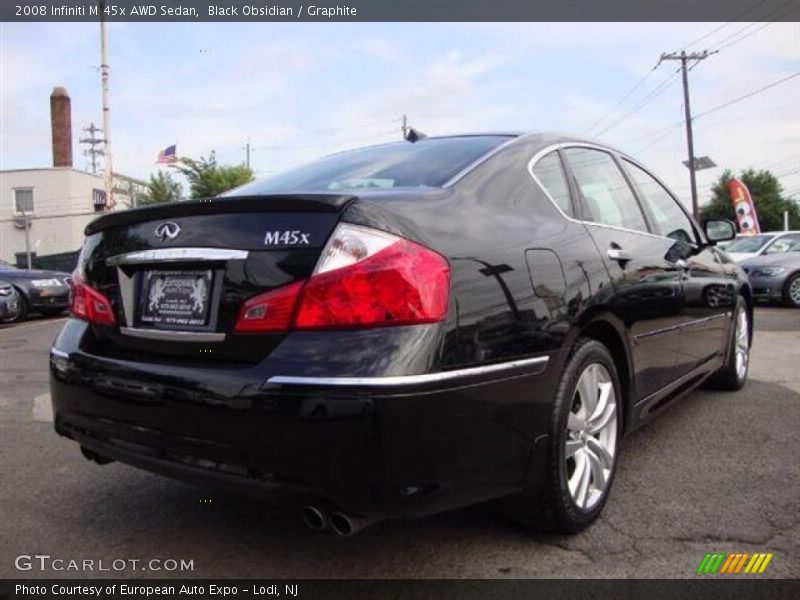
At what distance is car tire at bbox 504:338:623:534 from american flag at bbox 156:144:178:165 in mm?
33555

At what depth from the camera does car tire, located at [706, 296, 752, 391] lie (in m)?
4.80

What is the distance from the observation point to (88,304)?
2.60 meters

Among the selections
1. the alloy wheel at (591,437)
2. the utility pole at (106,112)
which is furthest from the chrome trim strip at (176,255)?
the utility pole at (106,112)

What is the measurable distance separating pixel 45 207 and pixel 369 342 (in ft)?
156

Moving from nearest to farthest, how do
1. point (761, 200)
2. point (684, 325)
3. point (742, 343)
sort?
point (684, 325) → point (742, 343) → point (761, 200)

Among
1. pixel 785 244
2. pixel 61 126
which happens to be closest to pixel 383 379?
pixel 785 244

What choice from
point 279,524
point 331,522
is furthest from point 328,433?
point 279,524

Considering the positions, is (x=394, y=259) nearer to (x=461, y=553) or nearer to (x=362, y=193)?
(x=362, y=193)

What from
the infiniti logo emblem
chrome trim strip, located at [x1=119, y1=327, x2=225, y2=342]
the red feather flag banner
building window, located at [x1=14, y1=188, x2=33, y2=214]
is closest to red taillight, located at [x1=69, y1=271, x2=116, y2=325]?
chrome trim strip, located at [x1=119, y1=327, x2=225, y2=342]

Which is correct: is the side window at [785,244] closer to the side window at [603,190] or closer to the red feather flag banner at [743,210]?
the side window at [603,190]

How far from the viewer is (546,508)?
A: 2449 millimetres

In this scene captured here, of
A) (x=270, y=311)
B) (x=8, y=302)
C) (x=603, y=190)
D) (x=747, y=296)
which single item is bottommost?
(x=8, y=302)

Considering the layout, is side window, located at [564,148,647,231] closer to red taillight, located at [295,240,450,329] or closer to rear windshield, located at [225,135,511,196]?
rear windshield, located at [225,135,511,196]

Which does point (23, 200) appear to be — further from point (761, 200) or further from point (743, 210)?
point (761, 200)
